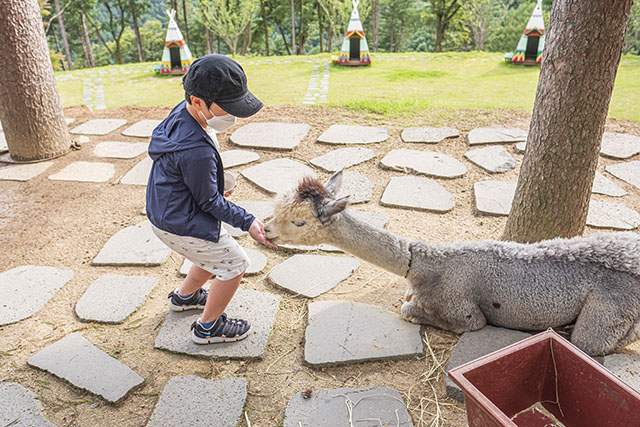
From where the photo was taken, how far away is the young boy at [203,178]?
8.49ft

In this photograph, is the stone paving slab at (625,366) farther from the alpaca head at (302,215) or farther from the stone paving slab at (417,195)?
the stone paving slab at (417,195)

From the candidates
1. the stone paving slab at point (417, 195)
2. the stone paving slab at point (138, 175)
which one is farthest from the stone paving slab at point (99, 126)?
the stone paving slab at point (417, 195)

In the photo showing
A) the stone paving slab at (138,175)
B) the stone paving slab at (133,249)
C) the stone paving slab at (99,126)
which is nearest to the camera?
the stone paving slab at (133,249)

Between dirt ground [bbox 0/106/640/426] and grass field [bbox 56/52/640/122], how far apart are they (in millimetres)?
2790

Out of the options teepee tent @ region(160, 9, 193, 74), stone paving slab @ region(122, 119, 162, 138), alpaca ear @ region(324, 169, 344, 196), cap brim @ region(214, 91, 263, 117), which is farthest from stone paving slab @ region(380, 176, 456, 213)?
teepee tent @ region(160, 9, 193, 74)

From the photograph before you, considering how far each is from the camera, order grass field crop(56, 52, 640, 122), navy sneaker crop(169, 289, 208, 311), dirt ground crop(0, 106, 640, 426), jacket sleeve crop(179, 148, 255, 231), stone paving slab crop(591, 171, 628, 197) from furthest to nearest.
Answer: grass field crop(56, 52, 640, 122)
stone paving slab crop(591, 171, 628, 197)
navy sneaker crop(169, 289, 208, 311)
dirt ground crop(0, 106, 640, 426)
jacket sleeve crop(179, 148, 255, 231)

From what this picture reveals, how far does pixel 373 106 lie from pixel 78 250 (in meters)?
5.59

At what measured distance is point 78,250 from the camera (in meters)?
4.48

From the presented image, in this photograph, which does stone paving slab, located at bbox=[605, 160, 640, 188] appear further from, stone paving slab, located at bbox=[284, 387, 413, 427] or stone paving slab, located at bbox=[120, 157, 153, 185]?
stone paving slab, located at bbox=[120, 157, 153, 185]

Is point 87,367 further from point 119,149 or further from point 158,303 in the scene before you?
point 119,149

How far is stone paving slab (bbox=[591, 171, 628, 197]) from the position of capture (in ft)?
16.9

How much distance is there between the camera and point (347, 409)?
2666mm

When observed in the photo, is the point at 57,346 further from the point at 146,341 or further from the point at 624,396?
the point at 624,396

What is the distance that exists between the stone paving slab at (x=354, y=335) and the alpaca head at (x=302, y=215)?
26.1 inches
